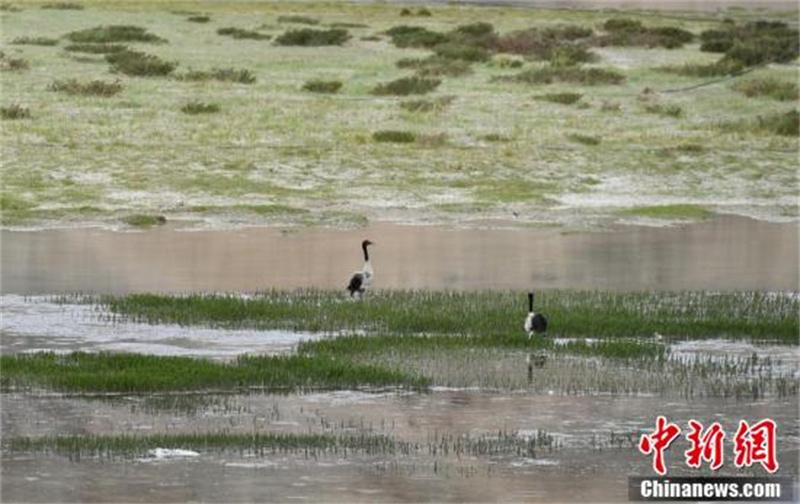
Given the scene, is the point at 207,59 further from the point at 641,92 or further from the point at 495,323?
the point at 495,323

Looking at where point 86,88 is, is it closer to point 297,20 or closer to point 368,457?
point 297,20

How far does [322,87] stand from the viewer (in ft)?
160

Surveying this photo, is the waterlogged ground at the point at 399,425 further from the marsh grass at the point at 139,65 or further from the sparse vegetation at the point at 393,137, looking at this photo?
the marsh grass at the point at 139,65

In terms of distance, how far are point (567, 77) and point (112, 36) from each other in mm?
15077

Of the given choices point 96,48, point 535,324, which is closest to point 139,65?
point 96,48

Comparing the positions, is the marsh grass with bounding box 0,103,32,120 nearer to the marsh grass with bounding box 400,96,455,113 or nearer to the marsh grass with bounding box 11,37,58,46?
the marsh grass with bounding box 400,96,455,113

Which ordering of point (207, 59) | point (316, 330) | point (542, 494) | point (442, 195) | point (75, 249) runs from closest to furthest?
point (542, 494)
point (316, 330)
point (75, 249)
point (442, 195)
point (207, 59)

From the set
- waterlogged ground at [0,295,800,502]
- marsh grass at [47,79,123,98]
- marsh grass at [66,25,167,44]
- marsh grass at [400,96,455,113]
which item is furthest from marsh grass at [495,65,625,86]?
waterlogged ground at [0,295,800,502]

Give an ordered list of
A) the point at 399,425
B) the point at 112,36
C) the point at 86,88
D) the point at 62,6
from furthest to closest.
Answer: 1. the point at 62,6
2. the point at 112,36
3. the point at 86,88
4. the point at 399,425

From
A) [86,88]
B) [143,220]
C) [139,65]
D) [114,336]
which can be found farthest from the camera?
[139,65]

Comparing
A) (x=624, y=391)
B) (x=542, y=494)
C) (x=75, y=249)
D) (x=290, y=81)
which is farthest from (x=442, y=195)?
(x=542, y=494)

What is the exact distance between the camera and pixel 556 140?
42.3 meters

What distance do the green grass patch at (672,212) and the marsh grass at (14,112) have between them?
14.1m

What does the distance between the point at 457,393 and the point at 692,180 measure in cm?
2179
